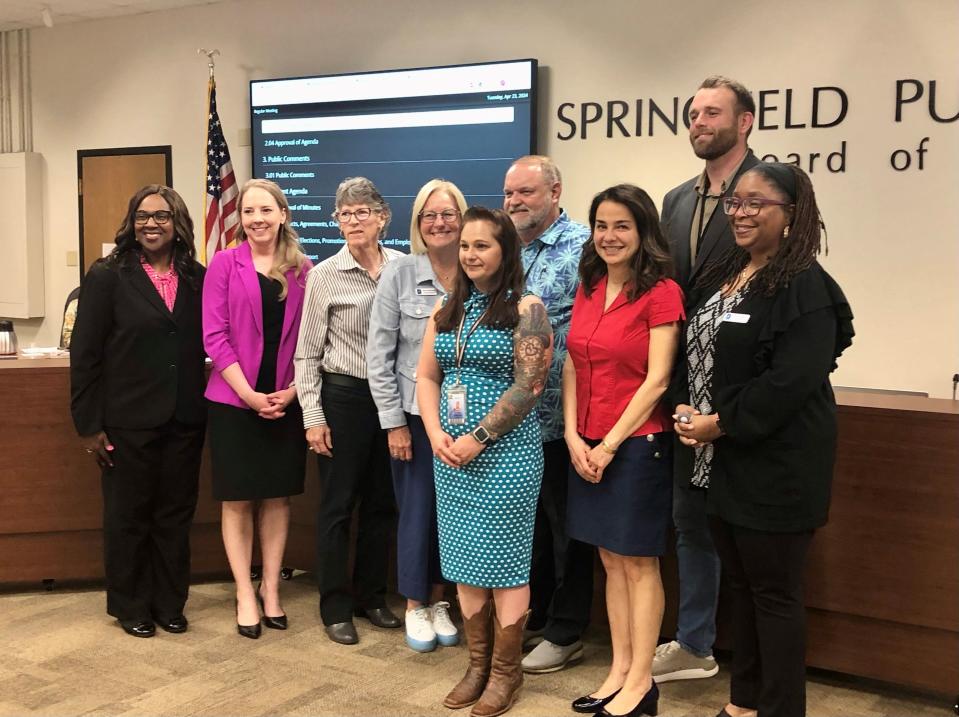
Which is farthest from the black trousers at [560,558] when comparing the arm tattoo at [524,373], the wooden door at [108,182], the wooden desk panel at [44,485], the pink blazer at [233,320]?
the wooden door at [108,182]

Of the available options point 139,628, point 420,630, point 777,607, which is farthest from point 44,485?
point 777,607

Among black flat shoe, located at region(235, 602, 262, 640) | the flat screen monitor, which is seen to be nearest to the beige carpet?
black flat shoe, located at region(235, 602, 262, 640)

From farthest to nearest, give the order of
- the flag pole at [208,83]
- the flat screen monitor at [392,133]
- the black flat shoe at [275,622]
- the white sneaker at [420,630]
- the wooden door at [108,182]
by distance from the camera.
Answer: the wooden door at [108,182], the flag pole at [208,83], the flat screen monitor at [392,133], the black flat shoe at [275,622], the white sneaker at [420,630]

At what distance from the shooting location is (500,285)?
2838 millimetres

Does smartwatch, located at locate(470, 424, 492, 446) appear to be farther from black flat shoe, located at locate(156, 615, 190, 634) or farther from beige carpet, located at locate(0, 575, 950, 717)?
black flat shoe, located at locate(156, 615, 190, 634)

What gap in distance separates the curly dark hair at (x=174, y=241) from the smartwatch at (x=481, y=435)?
1.35m

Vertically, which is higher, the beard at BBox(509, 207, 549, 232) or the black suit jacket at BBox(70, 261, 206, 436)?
the beard at BBox(509, 207, 549, 232)

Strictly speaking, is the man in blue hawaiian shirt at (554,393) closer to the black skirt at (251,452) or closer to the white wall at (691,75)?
the black skirt at (251,452)

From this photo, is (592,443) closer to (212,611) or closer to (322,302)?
(322,302)

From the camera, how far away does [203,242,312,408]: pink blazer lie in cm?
343

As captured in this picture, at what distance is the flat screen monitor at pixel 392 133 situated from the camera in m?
5.88

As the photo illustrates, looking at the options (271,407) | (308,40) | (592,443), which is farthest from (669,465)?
(308,40)

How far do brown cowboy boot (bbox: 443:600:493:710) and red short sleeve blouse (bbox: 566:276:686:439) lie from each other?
25.5 inches

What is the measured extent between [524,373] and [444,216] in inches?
26.6
